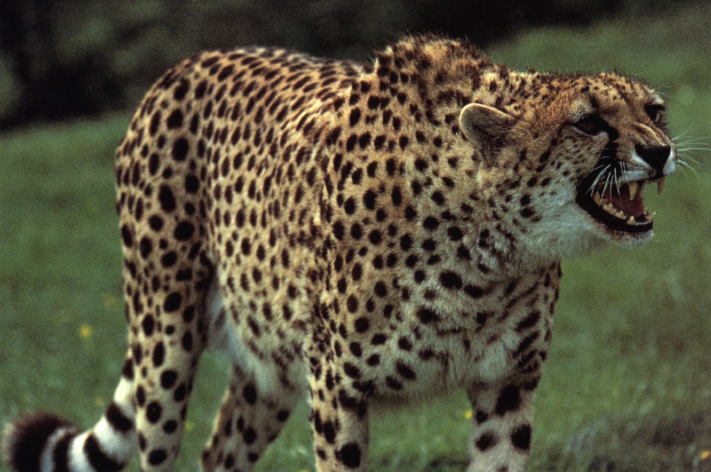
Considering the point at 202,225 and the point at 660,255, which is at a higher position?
the point at 202,225

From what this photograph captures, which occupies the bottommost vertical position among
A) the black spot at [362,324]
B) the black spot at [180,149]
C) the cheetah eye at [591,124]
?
the black spot at [362,324]

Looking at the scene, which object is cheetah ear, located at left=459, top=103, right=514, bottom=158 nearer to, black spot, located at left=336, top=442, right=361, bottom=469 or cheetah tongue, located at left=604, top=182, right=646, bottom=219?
cheetah tongue, located at left=604, top=182, right=646, bottom=219

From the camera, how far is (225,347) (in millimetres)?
3268


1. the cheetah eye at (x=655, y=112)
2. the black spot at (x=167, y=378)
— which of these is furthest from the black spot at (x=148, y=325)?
the cheetah eye at (x=655, y=112)

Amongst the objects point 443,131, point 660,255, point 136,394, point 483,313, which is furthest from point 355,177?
point 660,255

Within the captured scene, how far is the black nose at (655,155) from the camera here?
83.8 inches

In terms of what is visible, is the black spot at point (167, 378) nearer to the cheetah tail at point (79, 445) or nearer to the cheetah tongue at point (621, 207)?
the cheetah tail at point (79, 445)

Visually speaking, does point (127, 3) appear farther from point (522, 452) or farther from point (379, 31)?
point (522, 452)

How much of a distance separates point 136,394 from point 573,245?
1561 millimetres

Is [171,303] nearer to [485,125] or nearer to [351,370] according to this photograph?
[351,370]

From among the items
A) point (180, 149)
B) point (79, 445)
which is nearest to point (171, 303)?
point (180, 149)

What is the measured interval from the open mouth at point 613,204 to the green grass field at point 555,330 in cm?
17

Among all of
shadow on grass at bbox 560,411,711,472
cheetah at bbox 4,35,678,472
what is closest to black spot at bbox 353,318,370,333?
cheetah at bbox 4,35,678,472

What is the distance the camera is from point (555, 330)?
5637 mm
